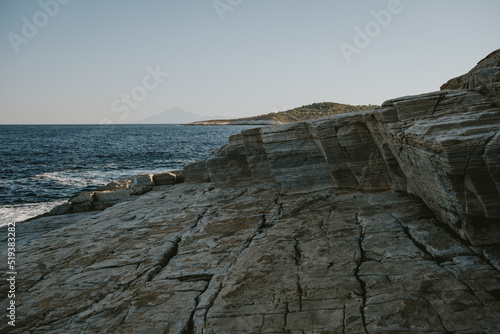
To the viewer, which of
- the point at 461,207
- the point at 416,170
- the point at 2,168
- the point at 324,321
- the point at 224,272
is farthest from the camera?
the point at 2,168

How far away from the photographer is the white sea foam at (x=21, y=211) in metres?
Result: 20.9

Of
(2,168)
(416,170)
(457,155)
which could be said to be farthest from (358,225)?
(2,168)

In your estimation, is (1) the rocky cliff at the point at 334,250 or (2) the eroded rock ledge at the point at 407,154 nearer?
(1) the rocky cliff at the point at 334,250

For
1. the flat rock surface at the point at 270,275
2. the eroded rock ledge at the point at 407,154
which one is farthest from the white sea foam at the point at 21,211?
the eroded rock ledge at the point at 407,154

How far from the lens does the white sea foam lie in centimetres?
2091

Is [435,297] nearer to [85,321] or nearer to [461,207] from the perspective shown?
[461,207]

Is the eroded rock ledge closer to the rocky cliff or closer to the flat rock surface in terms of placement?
the rocky cliff

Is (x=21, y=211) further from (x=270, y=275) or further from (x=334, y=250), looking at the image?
(x=334, y=250)

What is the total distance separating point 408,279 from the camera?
6.93m

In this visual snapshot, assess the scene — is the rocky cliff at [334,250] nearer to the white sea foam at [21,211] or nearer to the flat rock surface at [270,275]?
the flat rock surface at [270,275]

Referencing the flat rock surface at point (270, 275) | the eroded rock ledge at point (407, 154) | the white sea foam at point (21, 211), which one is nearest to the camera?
the flat rock surface at point (270, 275)

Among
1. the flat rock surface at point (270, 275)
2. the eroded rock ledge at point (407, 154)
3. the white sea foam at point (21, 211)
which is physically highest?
the eroded rock ledge at point (407, 154)

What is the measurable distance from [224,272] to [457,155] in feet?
20.7

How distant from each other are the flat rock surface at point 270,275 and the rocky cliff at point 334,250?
0.04m
